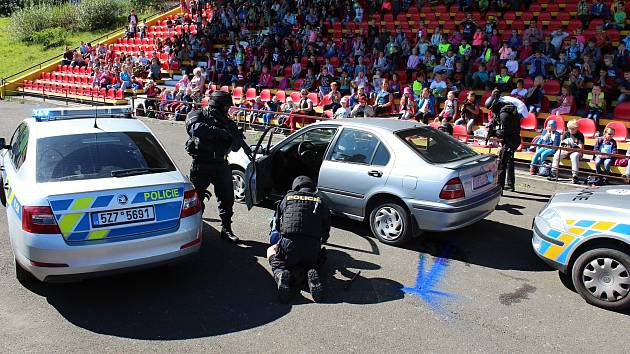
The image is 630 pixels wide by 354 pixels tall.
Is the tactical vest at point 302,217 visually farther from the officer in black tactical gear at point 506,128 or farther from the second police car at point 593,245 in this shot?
the officer in black tactical gear at point 506,128

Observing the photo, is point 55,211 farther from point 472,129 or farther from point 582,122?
point 582,122

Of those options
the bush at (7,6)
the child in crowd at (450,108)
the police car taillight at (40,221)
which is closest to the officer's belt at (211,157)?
the police car taillight at (40,221)

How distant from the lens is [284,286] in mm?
4883

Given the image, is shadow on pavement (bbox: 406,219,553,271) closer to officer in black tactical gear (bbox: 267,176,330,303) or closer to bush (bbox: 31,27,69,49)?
officer in black tactical gear (bbox: 267,176,330,303)

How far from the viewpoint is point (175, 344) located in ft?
13.8

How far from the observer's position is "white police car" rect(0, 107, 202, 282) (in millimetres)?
4465

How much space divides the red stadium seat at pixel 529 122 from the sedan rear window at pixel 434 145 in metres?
5.89

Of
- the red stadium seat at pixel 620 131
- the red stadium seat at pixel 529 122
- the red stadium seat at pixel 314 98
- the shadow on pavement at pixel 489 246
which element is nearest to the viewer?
the shadow on pavement at pixel 489 246

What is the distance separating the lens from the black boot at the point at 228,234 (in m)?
6.46

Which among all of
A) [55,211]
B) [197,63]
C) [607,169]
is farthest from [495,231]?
[197,63]

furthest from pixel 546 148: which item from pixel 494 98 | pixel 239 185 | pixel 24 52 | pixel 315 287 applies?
pixel 24 52

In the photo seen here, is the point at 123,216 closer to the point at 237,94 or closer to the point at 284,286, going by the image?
the point at 284,286

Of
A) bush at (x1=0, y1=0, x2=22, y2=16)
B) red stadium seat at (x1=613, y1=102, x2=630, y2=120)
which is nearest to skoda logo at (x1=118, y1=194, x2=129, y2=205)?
red stadium seat at (x1=613, y1=102, x2=630, y2=120)

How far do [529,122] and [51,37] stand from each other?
31.6 metres
